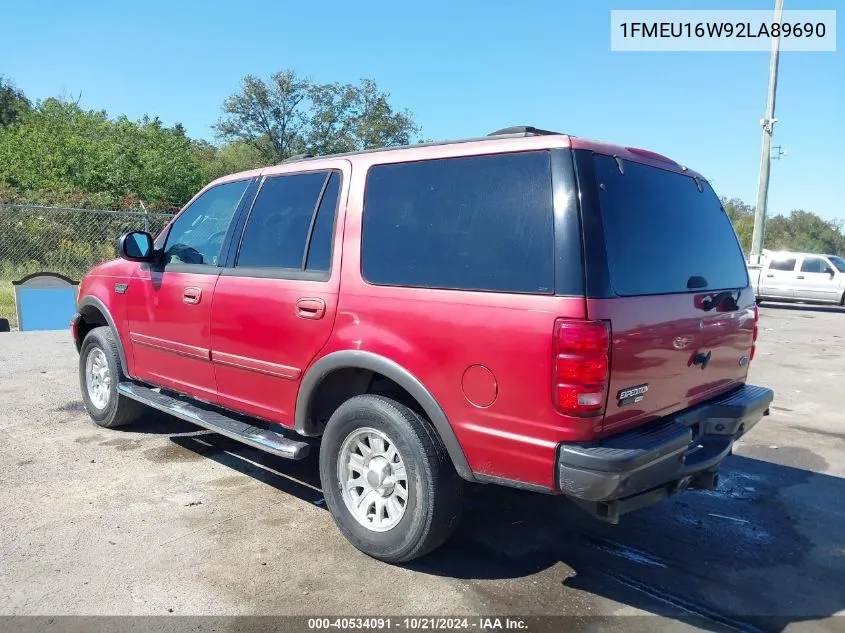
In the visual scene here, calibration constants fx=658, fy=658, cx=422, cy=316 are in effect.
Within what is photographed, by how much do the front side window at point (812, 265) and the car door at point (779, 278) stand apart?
0.24m

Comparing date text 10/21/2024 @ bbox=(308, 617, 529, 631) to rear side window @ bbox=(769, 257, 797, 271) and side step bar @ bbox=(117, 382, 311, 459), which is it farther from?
rear side window @ bbox=(769, 257, 797, 271)

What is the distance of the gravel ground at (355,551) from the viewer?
304 cm

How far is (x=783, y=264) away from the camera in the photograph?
65.5 ft

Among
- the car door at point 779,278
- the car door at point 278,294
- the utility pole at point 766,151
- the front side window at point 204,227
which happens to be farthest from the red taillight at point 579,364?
the utility pole at point 766,151

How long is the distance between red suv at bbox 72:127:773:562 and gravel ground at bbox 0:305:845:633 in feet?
1.24

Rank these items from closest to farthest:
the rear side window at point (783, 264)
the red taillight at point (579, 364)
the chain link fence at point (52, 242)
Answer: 1. the red taillight at point (579, 364)
2. the chain link fence at point (52, 242)
3. the rear side window at point (783, 264)

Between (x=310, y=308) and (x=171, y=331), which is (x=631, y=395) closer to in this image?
(x=310, y=308)

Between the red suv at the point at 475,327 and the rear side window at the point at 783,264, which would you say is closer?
the red suv at the point at 475,327

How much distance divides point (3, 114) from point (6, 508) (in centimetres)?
3794

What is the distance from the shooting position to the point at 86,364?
575cm

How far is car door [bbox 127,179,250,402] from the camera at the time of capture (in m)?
4.42

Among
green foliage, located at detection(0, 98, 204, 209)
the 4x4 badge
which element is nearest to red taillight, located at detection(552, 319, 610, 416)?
the 4x4 badge

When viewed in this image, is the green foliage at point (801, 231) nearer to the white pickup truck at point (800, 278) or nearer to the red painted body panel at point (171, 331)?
the white pickup truck at point (800, 278)

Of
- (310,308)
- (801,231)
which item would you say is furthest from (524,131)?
(801,231)
